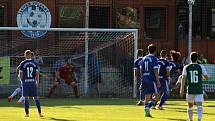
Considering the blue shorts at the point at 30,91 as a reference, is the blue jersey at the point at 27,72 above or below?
above

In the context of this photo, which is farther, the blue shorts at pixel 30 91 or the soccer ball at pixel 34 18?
the soccer ball at pixel 34 18

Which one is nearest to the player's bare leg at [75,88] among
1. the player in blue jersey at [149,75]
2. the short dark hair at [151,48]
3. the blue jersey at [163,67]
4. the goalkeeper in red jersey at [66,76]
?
the goalkeeper in red jersey at [66,76]

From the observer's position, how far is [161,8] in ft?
120

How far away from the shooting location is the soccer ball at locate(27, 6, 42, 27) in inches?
1191

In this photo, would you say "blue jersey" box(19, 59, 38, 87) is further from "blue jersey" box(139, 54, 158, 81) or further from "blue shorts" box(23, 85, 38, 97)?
"blue jersey" box(139, 54, 158, 81)

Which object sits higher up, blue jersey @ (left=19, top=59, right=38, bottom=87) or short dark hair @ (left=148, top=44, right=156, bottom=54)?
short dark hair @ (left=148, top=44, right=156, bottom=54)

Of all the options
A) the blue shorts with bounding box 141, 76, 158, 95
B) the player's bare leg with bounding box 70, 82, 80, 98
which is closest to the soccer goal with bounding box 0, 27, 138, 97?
the player's bare leg with bounding box 70, 82, 80, 98

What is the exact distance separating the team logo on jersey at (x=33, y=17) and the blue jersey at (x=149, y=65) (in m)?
11.6

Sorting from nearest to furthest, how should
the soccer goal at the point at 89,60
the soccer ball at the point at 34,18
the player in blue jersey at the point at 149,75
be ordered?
the player in blue jersey at the point at 149,75, the soccer goal at the point at 89,60, the soccer ball at the point at 34,18

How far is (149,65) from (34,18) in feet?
40.2

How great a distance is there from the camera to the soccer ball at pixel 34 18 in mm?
30250

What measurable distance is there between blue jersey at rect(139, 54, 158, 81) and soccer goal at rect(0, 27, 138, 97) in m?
8.42

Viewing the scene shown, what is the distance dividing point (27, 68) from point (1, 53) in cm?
1125

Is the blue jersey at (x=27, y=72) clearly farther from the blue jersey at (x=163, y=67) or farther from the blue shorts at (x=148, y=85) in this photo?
the blue jersey at (x=163, y=67)
